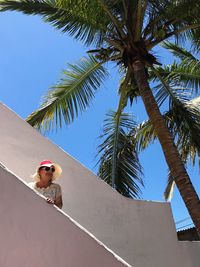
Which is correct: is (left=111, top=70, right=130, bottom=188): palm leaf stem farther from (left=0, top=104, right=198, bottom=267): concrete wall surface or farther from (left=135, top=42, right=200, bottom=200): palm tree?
(left=0, top=104, right=198, bottom=267): concrete wall surface

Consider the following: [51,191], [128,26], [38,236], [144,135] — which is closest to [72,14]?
[128,26]

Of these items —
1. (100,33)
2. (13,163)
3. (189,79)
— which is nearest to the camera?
(13,163)

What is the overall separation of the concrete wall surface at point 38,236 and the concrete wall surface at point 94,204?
116 inches

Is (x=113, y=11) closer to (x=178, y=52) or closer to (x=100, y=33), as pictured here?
(x=100, y=33)

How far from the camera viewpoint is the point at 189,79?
10.2 m

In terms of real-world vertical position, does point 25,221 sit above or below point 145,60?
below

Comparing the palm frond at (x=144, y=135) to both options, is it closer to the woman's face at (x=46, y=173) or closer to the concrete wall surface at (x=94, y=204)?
the concrete wall surface at (x=94, y=204)

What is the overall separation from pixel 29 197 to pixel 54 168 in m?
2.10

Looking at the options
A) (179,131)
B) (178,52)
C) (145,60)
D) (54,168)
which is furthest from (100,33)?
(54,168)

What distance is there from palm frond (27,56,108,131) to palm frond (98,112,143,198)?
0.96 m

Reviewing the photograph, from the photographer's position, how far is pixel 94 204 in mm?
6391

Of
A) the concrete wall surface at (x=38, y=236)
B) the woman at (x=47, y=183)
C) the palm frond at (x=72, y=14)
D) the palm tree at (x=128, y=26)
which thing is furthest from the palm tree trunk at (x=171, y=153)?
the concrete wall surface at (x=38, y=236)

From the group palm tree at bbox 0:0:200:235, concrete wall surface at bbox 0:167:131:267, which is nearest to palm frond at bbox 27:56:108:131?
palm tree at bbox 0:0:200:235

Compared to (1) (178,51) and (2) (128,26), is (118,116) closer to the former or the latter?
(2) (128,26)
